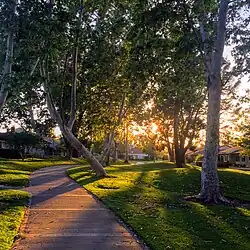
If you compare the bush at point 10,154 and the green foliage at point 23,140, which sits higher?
the green foliage at point 23,140

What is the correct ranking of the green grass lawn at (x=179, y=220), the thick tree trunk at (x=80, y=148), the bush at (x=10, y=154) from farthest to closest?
the bush at (x=10, y=154) < the thick tree trunk at (x=80, y=148) < the green grass lawn at (x=179, y=220)

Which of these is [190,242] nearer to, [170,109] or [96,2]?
[96,2]

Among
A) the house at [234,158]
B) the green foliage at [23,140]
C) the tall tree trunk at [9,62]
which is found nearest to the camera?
the tall tree trunk at [9,62]

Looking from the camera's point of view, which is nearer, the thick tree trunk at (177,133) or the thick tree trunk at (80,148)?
the thick tree trunk at (80,148)

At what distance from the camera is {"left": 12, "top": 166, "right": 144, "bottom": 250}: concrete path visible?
6.91m

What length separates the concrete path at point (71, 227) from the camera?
6911mm

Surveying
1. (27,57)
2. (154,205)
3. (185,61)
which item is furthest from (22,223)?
(185,61)

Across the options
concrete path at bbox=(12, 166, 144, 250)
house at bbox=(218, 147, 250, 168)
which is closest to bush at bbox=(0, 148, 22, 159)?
house at bbox=(218, 147, 250, 168)

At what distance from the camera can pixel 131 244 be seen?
7105 millimetres

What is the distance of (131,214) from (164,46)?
670cm

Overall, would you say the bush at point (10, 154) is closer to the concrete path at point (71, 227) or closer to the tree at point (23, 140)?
the tree at point (23, 140)

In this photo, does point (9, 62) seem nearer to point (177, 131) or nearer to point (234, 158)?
point (177, 131)

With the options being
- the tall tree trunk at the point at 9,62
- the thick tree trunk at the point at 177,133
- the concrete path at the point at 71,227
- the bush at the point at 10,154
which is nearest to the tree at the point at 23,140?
the bush at the point at 10,154

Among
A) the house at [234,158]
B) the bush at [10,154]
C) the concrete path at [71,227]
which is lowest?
the concrete path at [71,227]
